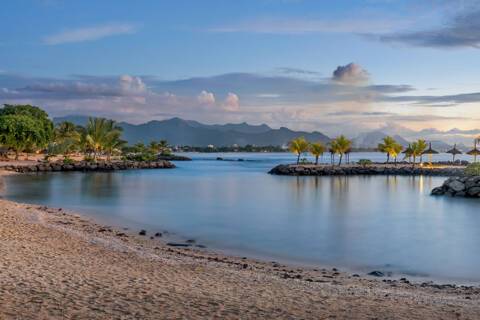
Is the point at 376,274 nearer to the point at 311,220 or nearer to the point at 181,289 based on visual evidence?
the point at 181,289

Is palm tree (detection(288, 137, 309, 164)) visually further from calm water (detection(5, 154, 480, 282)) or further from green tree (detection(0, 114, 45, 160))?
green tree (detection(0, 114, 45, 160))

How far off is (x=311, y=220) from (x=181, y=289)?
16.9 m

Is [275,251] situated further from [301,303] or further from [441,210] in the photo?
[441,210]

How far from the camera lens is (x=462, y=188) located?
1499 inches

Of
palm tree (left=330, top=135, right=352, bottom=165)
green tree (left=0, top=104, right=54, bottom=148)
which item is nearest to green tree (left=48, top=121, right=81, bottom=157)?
green tree (left=0, top=104, right=54, bottom=148)

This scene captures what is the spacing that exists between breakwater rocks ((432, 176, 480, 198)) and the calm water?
161cm

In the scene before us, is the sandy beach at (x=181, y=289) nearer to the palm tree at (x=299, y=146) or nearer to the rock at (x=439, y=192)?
the rock at (x=439, y=192)

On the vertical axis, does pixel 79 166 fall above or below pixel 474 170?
below

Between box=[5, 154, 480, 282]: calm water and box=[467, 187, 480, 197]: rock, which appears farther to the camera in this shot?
box=[467, 187, 480, 197]: rock

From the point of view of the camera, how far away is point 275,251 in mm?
16469

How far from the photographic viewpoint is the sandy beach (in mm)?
7203

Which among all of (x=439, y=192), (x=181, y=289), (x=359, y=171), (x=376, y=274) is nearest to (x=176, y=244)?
(x=376, y=274)

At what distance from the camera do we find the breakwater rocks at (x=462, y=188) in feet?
122

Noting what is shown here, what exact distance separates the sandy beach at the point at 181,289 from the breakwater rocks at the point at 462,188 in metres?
28.0
